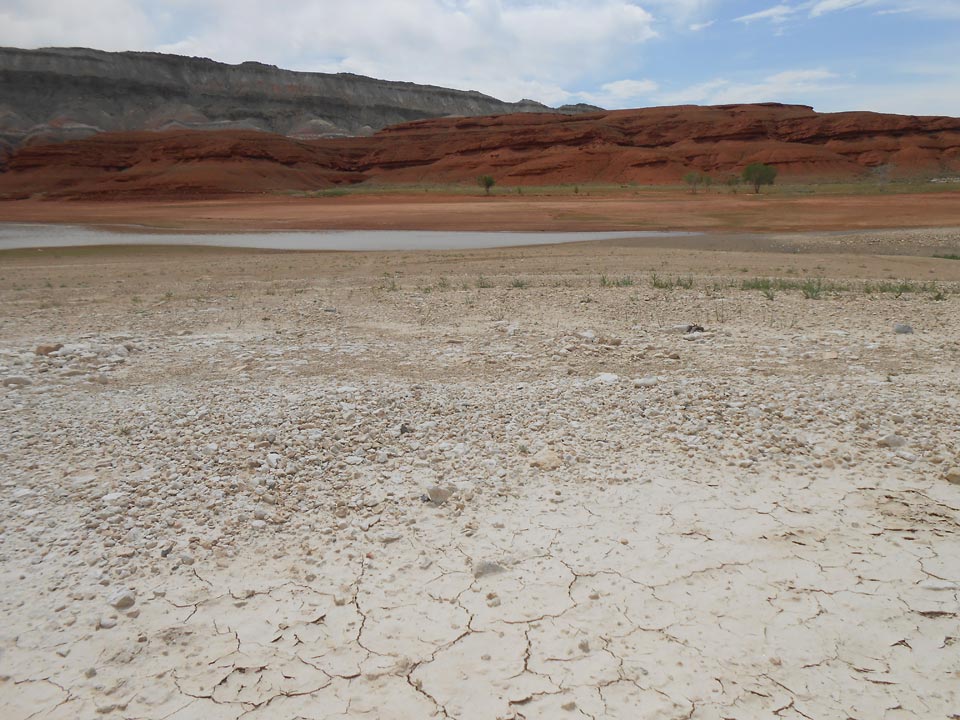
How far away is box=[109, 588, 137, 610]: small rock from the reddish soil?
7588 cm

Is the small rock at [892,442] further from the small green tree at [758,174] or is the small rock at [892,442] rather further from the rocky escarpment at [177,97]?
the rocky escarpment at [177,97]

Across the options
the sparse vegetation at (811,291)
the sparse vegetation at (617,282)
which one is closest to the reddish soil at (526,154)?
the sparse vegetation at (617,282)

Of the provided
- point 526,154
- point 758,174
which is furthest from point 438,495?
point 526,154

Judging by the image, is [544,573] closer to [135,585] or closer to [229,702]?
[229,702]

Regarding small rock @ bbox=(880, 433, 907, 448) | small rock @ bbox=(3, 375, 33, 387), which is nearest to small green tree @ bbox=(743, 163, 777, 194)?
small rock @ bbox=(880, 433, 907, 448)

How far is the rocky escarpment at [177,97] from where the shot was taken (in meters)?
123

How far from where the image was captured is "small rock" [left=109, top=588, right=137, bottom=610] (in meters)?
3.27

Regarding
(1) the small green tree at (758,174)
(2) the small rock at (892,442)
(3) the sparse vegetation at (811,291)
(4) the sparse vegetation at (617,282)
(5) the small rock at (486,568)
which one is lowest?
(5) the small rock at (486,568)

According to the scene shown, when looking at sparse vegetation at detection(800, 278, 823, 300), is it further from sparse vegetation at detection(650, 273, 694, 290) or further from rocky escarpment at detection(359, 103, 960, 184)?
rocky escarpment at detection(359, 103, 960, 184)

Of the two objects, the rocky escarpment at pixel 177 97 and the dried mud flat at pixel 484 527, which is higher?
the rocky escarpment at pixel 177 97

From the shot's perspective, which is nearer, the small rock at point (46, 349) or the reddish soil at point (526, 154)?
the small rock at point (46, 349)

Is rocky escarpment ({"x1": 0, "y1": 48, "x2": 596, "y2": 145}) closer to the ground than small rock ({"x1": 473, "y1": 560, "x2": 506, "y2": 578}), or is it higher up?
higher up

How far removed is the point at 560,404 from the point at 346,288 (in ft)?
25.8

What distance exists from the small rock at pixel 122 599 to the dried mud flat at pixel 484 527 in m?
0.02
